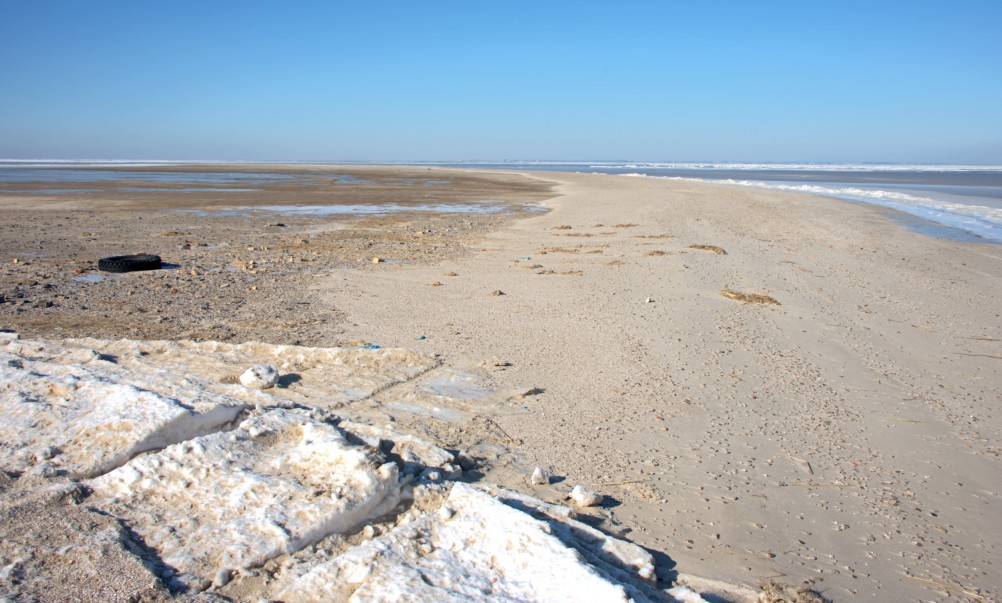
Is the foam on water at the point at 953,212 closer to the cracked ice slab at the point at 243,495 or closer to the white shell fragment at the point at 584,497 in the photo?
the white shell fragment at the point at 584,497

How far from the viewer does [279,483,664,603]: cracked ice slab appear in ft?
8.03

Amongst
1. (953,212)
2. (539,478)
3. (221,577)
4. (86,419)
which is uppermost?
(86,419)

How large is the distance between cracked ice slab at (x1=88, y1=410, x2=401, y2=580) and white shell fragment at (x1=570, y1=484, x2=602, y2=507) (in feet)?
2.94

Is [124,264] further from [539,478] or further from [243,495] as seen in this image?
[539,478]

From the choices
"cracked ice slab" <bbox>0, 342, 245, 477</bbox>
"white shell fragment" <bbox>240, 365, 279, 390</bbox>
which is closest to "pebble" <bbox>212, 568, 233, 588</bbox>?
"cracked ice slab" <bbox>0, 342, 245, 477</bbox>

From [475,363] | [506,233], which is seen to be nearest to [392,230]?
[506,233]

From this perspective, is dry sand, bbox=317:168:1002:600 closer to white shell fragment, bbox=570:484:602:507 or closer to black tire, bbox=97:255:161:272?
white shell fragment, bbox=570:484:602:507

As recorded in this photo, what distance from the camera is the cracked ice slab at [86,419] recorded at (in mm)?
3363

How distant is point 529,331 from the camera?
667cm

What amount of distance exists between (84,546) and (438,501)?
141 cm

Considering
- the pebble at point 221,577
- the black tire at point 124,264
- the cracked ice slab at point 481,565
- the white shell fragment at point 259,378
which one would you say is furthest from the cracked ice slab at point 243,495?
the black tire at point 124,264

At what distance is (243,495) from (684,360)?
3921 mm

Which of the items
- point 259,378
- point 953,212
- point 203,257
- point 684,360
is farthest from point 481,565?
point 953,212

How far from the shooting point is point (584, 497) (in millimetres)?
3430
